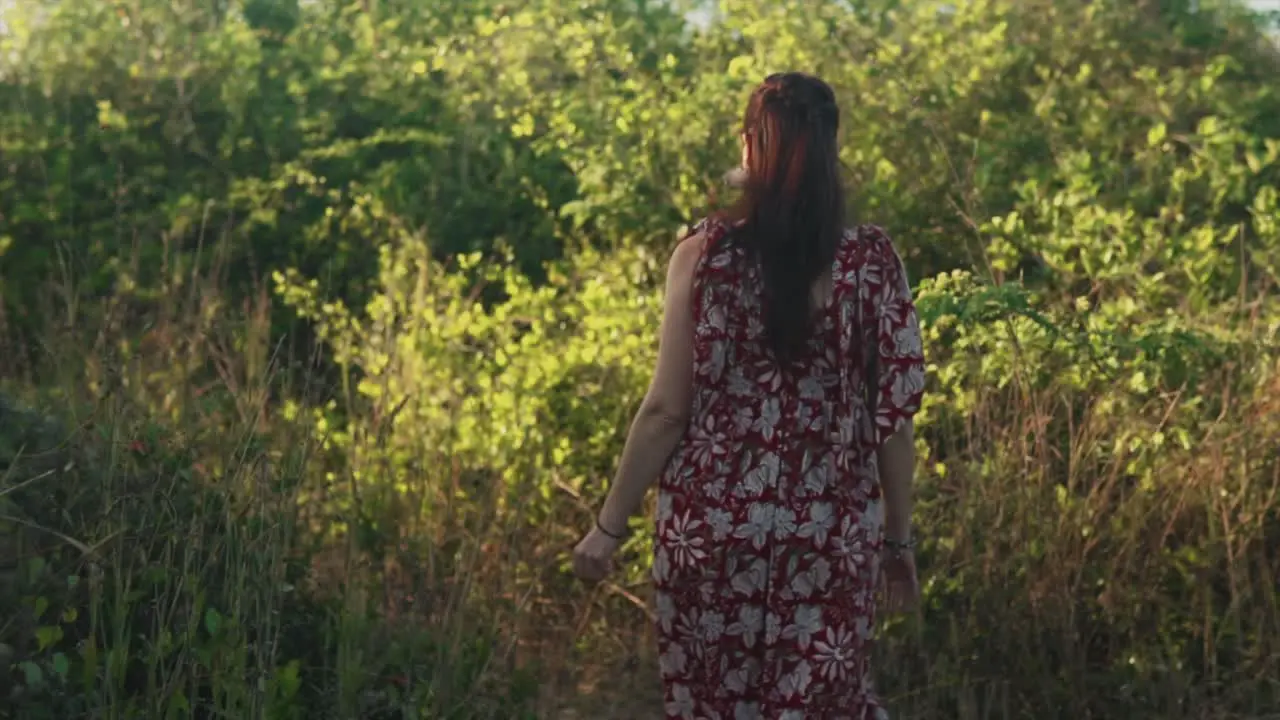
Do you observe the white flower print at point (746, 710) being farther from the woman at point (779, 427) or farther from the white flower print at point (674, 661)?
the white flower print at point (674, 661)

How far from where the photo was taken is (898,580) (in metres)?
3.62

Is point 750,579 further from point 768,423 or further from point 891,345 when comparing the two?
point 891,345

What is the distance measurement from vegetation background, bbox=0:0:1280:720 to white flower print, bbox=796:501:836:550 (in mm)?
802

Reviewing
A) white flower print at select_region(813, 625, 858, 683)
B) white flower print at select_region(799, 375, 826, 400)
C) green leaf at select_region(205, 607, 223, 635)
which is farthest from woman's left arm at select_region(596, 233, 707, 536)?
green leaf at select_region(205, 607, 223, 635)

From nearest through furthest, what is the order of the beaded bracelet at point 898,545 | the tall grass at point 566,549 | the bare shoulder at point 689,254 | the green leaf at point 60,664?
the green leaf at point 60,664
the bare shoulder at point 689,254
the beaded bracelet at point 898,545
the tall grass at point 566,549

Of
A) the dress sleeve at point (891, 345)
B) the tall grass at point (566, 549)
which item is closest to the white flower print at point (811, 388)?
the dress sleeve at point (891, 345)

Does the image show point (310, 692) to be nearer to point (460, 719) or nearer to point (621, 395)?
point (460, 719)

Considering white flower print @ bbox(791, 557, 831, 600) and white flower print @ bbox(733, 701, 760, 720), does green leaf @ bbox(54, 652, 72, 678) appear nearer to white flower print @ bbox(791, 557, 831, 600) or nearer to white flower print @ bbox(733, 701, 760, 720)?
white flower print @ bbox(733, 701, 760, 720)

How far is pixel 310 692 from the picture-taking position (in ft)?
14.5

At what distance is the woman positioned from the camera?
11.0 feet

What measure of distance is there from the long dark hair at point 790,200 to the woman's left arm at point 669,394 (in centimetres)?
12

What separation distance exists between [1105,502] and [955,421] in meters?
0.79

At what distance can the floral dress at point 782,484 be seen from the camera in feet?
11.0

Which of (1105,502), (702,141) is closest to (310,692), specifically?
(1105,502)
